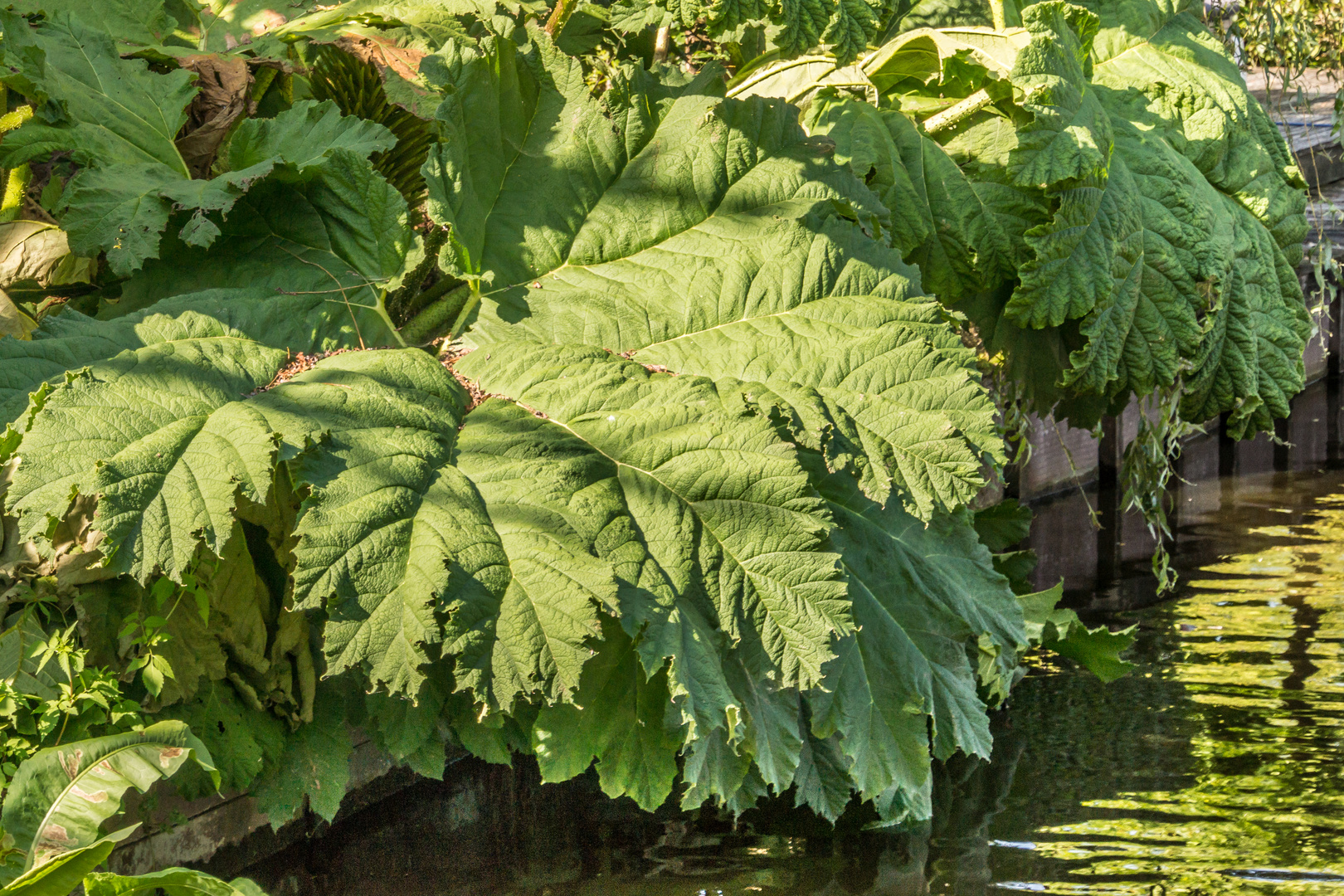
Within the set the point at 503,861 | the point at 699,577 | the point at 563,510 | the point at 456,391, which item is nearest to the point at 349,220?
the point at 456,391

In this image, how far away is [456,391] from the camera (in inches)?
83.5

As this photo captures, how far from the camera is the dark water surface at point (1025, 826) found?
2.69m

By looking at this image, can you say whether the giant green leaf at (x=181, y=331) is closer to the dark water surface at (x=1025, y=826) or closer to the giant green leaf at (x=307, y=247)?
the giant green leaf at (x=307, y=247)

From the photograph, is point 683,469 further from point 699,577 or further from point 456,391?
point 456,391

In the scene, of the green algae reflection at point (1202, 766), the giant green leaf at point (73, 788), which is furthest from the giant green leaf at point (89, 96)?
the green algae reflection at point (1202, 766)

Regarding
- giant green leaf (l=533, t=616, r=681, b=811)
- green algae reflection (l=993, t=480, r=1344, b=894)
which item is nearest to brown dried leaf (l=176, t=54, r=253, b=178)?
giant green leaf (l=533, t=616, r=681, b=811)

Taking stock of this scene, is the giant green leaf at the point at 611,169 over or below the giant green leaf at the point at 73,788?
over

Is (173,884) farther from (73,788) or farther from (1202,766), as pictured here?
(1202,766)

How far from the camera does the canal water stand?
269cm

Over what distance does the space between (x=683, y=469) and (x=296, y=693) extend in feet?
3.06

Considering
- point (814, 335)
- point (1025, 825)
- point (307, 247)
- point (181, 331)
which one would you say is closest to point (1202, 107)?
point (814, 335)

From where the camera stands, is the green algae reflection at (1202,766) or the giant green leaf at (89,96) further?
the green algae reflection at (1202,766)

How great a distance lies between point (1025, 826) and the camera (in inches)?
117

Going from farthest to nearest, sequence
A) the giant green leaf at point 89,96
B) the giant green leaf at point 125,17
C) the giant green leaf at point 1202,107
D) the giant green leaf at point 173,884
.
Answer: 1. the giant green leaf at point 1202,107
2. the giant green leaf at point 125,17
3. the giant green leaf at point 89,96
4. the giant green leaf at point 173,884
